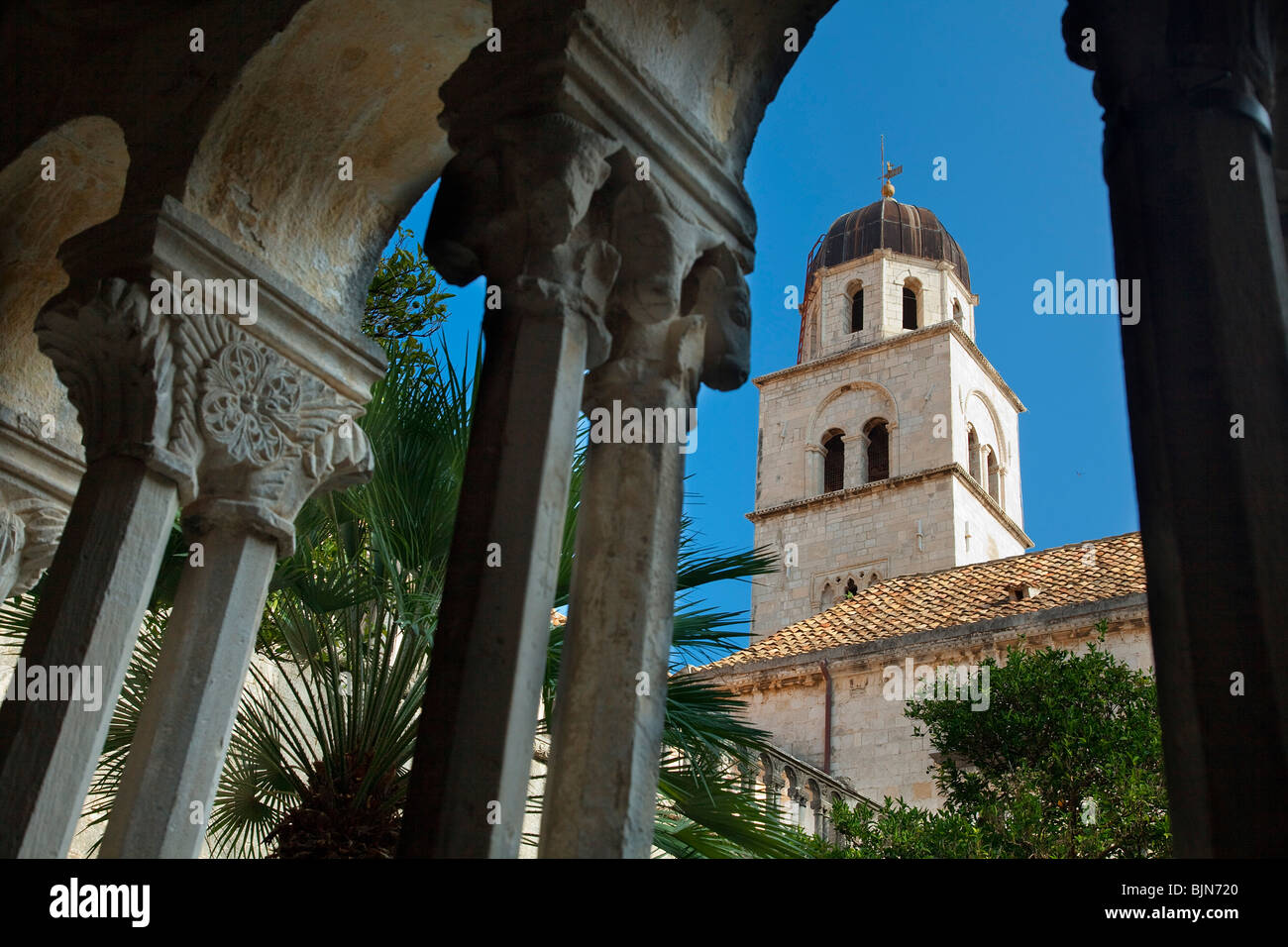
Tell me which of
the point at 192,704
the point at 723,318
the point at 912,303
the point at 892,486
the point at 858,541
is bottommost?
the point at 192,704

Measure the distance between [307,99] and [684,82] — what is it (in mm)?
1360

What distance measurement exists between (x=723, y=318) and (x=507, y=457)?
76 cm

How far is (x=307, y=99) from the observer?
3.90m

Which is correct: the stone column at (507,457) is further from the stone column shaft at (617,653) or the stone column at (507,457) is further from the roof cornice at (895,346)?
the roof cornice at (895,346)

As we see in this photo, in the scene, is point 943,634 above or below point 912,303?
below

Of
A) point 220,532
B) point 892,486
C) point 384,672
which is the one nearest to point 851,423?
point 892,486

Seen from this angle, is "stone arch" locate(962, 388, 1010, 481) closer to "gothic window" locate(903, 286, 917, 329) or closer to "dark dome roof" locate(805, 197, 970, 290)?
"gothic window" locate(903, 286, 917, 329)

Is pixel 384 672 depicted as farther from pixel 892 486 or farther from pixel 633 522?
pixel 892 486

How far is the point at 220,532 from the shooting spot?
3.64 m

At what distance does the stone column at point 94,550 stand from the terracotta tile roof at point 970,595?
12978mm

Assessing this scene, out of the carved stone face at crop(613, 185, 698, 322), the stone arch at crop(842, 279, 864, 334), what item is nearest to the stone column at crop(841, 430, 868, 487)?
the stone arch at crop(842, 279, 864, 334)

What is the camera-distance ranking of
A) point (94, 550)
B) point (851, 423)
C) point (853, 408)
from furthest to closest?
1. point (853, 408)
2. point (851, 423)
3. point (94, 550)

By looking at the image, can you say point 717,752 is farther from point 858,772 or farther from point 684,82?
point 858,772
